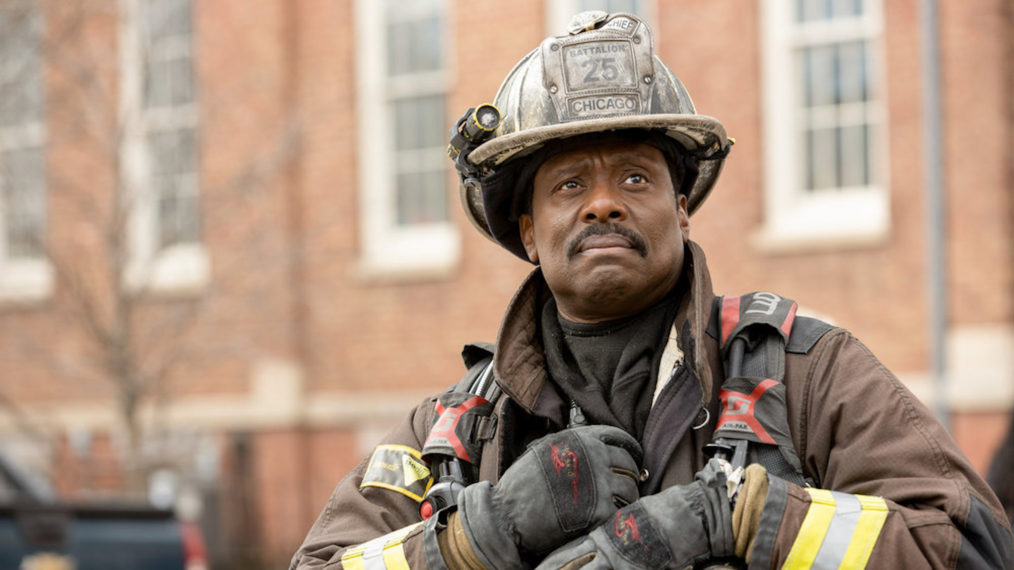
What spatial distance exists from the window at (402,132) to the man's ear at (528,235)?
9.07 meters

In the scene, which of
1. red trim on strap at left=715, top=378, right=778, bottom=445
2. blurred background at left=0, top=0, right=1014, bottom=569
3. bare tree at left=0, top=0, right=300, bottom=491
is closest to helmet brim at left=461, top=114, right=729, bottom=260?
red trim on strap at left=715, top=378, right=778, bottom=445

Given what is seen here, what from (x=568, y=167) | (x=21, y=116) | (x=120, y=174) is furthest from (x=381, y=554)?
(x=21, y=116)

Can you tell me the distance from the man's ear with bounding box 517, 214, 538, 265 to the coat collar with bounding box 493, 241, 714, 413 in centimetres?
5

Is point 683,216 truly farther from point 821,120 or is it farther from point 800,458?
point 821,120

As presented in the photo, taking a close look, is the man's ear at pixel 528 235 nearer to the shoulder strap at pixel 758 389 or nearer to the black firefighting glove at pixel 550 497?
the shoulder strap at pixel 758 389

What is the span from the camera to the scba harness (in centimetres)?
237

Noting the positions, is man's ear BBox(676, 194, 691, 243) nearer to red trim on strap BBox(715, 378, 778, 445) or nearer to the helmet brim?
the helmet brim

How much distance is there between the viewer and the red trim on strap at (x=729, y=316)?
258 centimetres

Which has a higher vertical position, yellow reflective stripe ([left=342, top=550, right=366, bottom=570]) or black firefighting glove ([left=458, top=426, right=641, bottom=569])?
black firefighting glove ([left=458, top=426, right=641, bottom=569])

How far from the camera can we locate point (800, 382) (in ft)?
7.95

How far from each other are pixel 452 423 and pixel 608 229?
0.49 metres

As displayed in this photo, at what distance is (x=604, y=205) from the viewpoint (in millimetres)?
2602

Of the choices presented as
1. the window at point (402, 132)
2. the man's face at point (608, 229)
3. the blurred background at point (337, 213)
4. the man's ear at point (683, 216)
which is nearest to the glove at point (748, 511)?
the man's face at point (608, 229)

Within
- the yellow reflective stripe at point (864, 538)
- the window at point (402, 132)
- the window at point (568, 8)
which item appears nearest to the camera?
the yellow reflective stripe at point (864, 538)
